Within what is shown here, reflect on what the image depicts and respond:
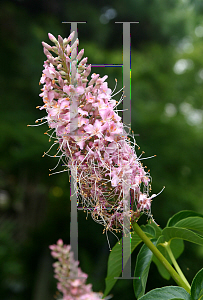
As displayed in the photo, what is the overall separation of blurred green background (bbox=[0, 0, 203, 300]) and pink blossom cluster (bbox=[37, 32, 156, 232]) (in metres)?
2.08

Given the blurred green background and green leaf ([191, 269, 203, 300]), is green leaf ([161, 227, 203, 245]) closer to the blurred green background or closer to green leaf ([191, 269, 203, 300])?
green leaf ([191, 269, 203, 300])

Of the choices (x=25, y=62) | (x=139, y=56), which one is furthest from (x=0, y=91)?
(x=139, y=56)

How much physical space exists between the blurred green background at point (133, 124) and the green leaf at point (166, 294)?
2.13 metres

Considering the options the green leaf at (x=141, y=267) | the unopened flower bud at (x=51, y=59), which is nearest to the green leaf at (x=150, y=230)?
the green leaf at (x=141, y=267)

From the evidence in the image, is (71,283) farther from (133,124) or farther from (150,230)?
(133,124)

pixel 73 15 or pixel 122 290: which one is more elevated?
pixel 73 15

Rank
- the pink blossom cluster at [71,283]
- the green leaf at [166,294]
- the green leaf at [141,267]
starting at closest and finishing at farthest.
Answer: the green leaf at [166,294] < the green leaf at [141,267] < the pink blossom cluster at [71,283]

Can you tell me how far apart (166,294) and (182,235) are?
94 mm

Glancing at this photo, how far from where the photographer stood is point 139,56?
2912mm

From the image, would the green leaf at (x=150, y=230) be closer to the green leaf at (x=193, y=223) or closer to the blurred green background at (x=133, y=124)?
the green leaf at (x=193, y=223)

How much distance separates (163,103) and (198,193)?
39.7 inches

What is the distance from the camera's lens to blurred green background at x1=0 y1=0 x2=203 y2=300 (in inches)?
101

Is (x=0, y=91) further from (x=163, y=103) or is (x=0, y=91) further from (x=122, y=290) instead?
(x=122, y=290)

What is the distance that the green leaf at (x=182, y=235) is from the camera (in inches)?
15.4
